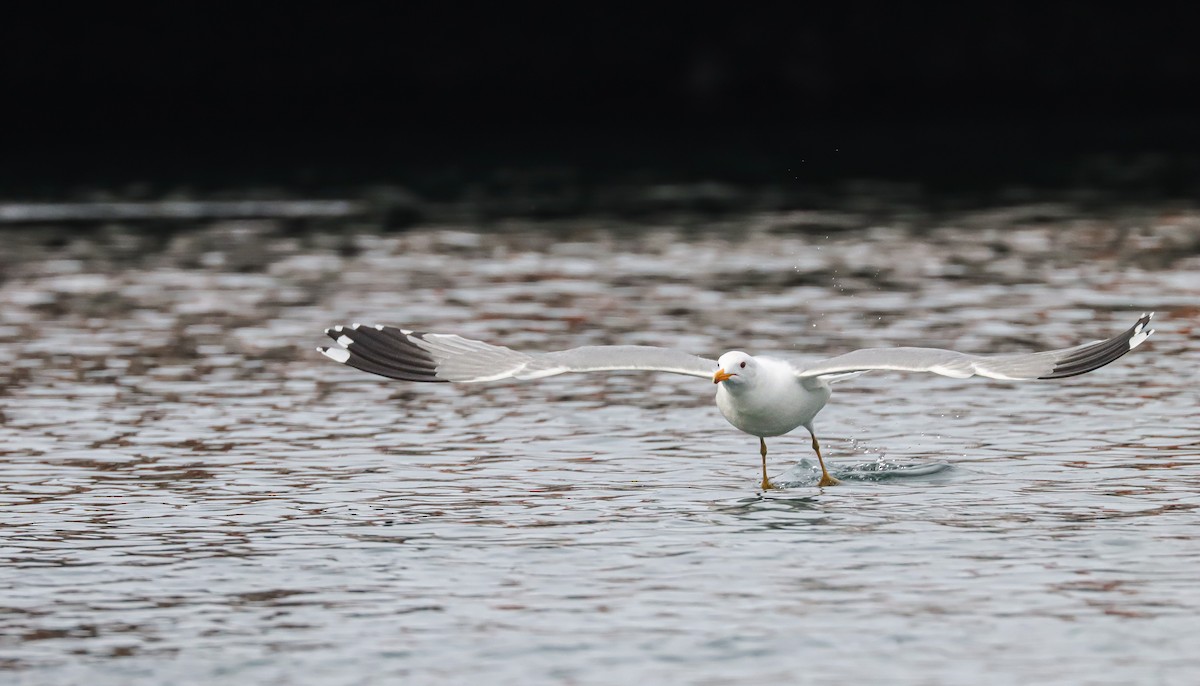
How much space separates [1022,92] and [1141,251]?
160ft

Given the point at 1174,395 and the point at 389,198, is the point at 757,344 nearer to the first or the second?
the point at 1174,395

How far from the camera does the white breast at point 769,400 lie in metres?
18.1

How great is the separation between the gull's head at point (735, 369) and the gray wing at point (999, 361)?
22.8 inches

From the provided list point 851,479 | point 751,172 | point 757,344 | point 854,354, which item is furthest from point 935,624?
point 751,172

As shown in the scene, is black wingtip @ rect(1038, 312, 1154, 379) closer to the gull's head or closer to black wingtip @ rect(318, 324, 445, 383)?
the gull's head

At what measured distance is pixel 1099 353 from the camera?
17328 millimetres

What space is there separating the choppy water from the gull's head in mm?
987

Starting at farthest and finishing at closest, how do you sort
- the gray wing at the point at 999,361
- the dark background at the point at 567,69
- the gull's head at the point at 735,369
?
the dark background at the point at 567,69
the gull's head at the point at 735,369
the gray wing at the point at 999,361

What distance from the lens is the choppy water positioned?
13906 millimetres

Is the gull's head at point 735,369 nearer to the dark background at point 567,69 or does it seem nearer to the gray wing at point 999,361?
the gray wing at point 999,361

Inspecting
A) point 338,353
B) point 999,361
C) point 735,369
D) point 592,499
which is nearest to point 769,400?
point 735,369

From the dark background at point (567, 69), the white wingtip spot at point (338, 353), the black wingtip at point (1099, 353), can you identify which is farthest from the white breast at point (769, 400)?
the dark background at point (567, 69)

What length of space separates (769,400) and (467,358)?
244 centimetres

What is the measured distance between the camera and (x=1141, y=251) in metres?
37.7
